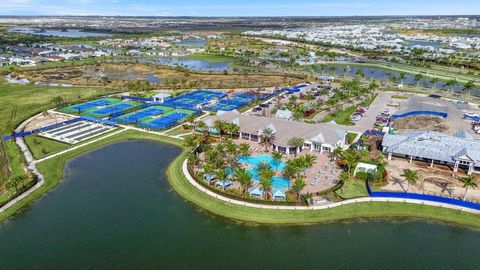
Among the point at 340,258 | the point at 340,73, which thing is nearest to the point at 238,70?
the point at 340,73

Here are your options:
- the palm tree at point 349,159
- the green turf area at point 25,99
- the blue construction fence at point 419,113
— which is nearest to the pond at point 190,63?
the green turf area at point 25,99

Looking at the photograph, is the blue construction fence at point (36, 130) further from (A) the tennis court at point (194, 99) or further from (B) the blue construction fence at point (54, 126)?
(A) the tennis court at point (194, 99)

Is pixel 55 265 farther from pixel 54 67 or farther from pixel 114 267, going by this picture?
pixel 54 67

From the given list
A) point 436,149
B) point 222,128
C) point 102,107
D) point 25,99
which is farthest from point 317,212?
point 25,99

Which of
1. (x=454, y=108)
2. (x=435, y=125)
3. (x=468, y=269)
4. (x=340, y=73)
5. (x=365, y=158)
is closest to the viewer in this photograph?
(x=468, y=269)

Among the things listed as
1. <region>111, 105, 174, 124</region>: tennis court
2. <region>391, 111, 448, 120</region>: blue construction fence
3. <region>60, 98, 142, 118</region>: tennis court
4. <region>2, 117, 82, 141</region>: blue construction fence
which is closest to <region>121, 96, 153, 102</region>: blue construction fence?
<region>60, 98, 142, 118</region>: tennis court
